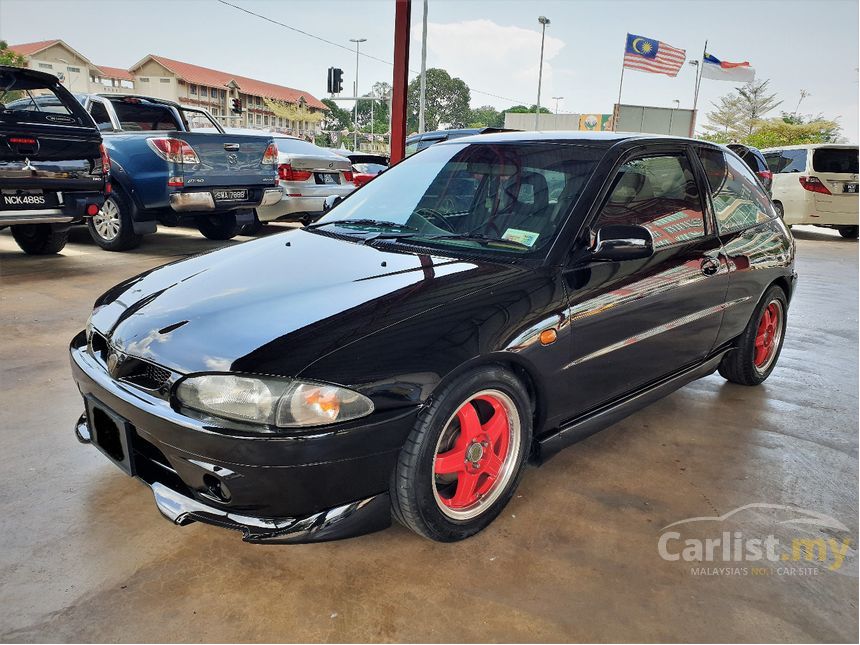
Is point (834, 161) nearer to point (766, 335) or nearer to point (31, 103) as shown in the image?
point (766, 335)

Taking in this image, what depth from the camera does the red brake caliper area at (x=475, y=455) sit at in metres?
2.25

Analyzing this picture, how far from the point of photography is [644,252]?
8.50 feet

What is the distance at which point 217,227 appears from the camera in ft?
29.9

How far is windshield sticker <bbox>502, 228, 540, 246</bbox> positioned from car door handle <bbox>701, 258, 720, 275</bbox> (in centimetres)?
106

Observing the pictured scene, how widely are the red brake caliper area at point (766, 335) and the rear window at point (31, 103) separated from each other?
6.26m

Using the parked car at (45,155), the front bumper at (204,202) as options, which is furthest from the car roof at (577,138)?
the front bumper at (204,202)

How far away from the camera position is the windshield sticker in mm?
2602

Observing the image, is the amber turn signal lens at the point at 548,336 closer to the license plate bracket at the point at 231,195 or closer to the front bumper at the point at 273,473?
the front bumper at the point at 273,473

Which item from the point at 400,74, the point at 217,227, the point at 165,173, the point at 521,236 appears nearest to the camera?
the point at 521,236

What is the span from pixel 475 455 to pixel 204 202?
604 centimetres

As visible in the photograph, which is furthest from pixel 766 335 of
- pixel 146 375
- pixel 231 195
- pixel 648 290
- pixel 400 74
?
pixel 231 195

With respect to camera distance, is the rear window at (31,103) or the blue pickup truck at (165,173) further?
the blue pickup truck at (165,173)

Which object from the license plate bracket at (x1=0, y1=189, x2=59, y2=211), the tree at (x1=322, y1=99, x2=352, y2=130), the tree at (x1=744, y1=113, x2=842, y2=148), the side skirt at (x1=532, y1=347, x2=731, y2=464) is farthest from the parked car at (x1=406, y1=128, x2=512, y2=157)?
the tree at (x1=322, y1=99, x2=352, y2=130)

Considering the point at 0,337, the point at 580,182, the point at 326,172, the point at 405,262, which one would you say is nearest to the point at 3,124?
the point at 0,337
